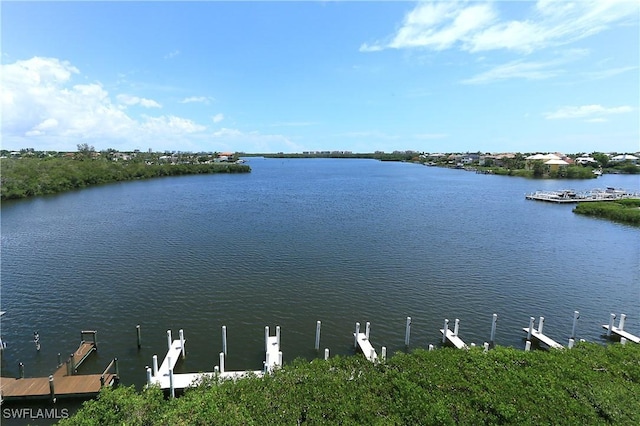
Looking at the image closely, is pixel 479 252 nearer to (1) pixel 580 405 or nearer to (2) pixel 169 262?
(1) pixel 580 405

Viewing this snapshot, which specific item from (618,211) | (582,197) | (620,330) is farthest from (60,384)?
(582,197)

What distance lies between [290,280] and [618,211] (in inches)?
1920

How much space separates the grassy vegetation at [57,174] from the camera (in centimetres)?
6106

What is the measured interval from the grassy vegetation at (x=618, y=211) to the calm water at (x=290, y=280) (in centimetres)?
389

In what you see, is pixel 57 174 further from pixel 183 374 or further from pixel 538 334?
pixel 538 334

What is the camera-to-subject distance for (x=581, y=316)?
2064 centimetres

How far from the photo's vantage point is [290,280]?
987 inches

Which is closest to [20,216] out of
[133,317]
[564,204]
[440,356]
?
[133,317]

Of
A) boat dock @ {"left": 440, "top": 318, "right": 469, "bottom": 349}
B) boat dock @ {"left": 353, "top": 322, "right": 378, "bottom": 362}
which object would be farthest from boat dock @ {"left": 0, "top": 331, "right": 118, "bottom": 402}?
boat dock @ {"left": 440, "top": 318, "right": 469, "bottom": 349}

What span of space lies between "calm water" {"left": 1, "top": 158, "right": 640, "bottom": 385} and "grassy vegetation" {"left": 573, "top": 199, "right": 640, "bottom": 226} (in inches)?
153

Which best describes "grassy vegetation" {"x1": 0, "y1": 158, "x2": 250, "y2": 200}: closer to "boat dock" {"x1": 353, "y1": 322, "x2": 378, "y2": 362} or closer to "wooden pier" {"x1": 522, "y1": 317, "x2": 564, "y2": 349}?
"boat dock" {"x1": 353, "y1": 322, "x2": 378, "y2": 362}

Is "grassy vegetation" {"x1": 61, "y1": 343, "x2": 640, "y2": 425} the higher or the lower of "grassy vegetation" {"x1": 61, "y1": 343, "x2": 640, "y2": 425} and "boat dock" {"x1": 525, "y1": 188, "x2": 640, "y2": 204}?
the lower

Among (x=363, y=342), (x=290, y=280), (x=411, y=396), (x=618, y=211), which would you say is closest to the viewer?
(x=411, y=396)

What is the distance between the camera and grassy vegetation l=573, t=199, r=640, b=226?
46.2 m
